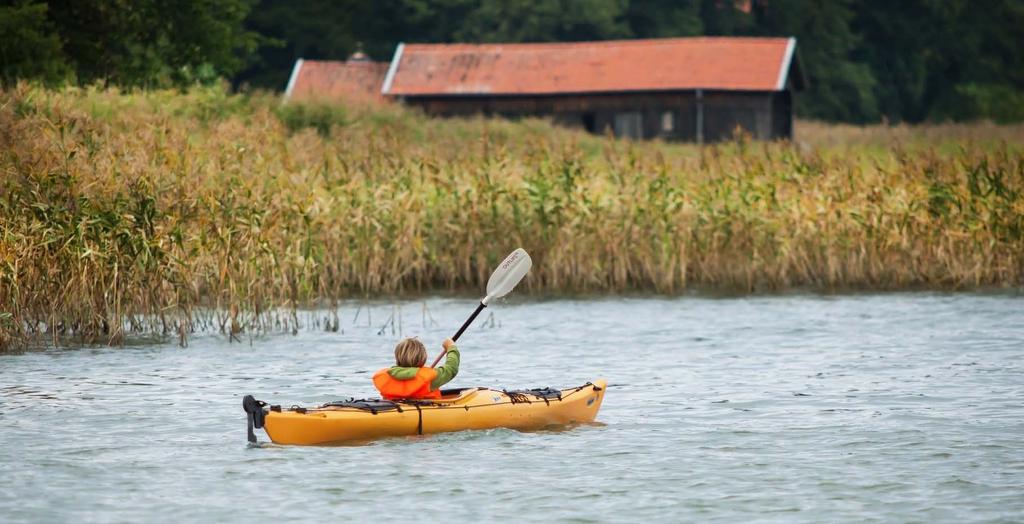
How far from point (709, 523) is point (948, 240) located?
10798mm

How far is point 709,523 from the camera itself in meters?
8.52

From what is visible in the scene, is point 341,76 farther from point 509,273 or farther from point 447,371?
point 447,371

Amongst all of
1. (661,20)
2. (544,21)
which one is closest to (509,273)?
(544,21)

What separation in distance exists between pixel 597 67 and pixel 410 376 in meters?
36.3

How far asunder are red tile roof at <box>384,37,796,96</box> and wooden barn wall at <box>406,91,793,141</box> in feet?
1.81

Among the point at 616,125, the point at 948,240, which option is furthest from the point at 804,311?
the point at 616,125

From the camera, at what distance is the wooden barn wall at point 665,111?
45.3 meters

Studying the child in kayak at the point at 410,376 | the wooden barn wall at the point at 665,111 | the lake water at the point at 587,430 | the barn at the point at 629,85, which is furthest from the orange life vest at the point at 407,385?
the barn at the point at 629,85

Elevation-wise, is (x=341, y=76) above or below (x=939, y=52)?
below

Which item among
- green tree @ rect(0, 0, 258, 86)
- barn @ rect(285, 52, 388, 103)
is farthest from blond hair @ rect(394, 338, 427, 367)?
barn @ rect(285, 52, 388, 103)

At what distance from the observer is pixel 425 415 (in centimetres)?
1075

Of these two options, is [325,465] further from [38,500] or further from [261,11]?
[261,11]

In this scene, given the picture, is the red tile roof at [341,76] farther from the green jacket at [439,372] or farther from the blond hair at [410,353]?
the blond hair at [410,353]

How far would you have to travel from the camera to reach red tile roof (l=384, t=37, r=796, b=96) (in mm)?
45000
